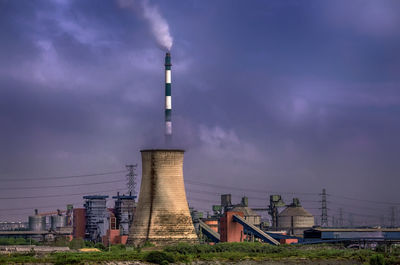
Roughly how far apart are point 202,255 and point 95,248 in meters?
12.5

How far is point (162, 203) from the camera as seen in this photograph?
65812 mm

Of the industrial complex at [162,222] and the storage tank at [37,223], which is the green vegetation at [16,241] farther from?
the storage tank at [37,223]

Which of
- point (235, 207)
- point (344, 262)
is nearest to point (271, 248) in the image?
point (344, 262)

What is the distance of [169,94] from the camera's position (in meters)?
69.1

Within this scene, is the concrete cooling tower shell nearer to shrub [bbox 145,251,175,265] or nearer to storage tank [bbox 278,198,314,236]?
shrub [bbox 145,251,175,265]

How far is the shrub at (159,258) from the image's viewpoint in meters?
56.9

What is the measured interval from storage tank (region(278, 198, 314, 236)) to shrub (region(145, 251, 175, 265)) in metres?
48.5

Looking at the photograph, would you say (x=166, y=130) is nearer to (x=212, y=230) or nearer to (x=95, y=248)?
(x=95, y=248)

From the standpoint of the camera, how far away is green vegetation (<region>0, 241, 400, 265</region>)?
5588cm

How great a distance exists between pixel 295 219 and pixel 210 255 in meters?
45.8

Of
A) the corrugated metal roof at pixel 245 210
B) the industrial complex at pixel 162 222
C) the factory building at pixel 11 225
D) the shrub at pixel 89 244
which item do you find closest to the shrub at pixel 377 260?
the industrial complex at pixel 162 222

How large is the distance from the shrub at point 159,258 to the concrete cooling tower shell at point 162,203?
7231mm

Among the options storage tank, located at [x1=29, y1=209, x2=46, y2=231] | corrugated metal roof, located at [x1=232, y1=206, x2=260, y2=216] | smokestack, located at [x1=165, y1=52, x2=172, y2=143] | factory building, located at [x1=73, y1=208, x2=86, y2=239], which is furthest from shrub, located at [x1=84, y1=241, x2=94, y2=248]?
corrugated metal roof, located at [x1=232, y1=206, x2=260, y2=216]

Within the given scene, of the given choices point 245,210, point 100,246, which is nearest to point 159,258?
point 100,246
